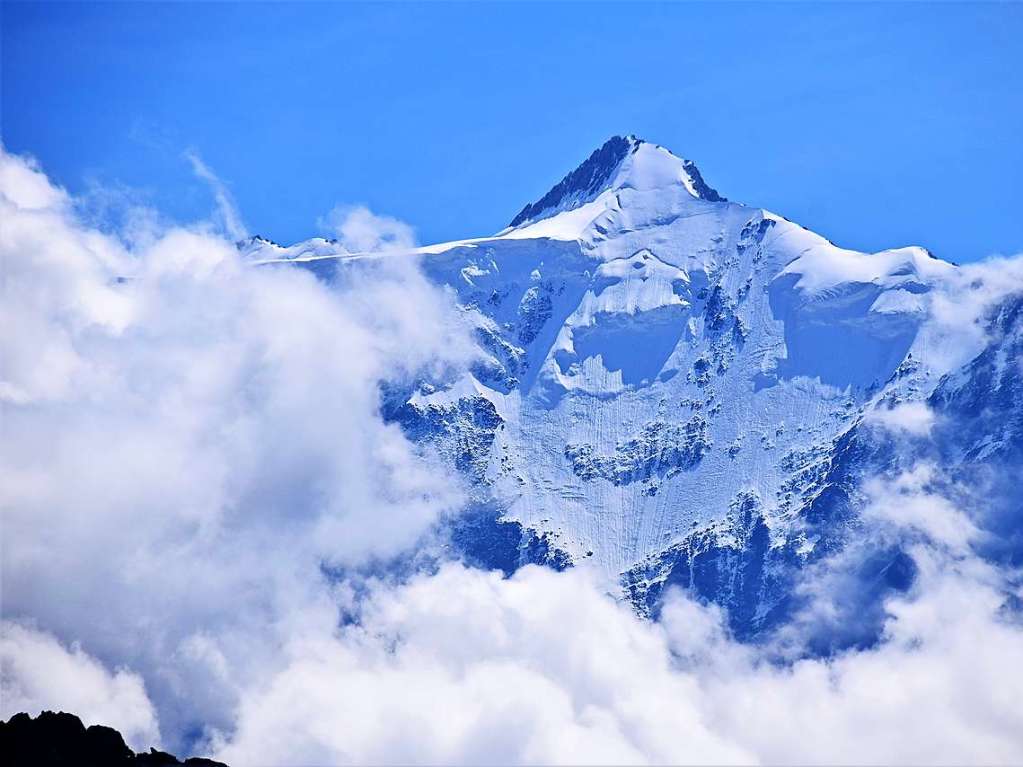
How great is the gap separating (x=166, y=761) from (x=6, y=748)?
18012 millimetres

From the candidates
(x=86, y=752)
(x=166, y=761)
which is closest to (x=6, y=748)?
(x=86, y=752)

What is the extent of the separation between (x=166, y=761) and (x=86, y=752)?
34.8 feet

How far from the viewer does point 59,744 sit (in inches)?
6275

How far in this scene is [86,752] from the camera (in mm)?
159625

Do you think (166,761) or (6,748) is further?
(166,761)

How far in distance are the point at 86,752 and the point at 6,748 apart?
25.3 feet

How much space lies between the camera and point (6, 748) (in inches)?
6122

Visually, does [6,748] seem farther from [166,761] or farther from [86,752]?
[166,761]

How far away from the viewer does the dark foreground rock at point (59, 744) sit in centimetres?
15562

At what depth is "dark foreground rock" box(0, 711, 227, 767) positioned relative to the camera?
511ft
